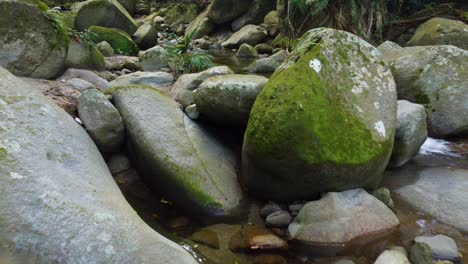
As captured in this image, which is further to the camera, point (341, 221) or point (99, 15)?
point (99, 15)

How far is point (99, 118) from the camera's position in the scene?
3.59 m

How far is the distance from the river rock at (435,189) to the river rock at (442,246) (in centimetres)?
42

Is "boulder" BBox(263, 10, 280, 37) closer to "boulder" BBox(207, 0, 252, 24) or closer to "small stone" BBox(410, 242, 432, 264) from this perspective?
"boulder" BBox(207, 0, 252, 24)

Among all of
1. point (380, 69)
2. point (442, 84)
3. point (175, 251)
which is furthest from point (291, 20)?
point (175, 251)

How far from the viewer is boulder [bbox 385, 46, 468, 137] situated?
16.6ft

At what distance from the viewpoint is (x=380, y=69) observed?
12.9 feet

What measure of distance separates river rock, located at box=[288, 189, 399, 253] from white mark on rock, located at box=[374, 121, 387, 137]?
0.61 m

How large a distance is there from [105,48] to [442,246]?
763 cm

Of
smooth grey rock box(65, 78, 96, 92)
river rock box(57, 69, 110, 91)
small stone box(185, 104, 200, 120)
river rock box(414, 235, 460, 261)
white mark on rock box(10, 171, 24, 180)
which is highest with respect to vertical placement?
white mark on rock box(10, 171, 24, 180)

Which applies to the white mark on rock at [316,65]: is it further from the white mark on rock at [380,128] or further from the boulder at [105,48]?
the boulder at [105,48]

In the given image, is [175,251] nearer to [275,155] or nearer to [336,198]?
[275,155]

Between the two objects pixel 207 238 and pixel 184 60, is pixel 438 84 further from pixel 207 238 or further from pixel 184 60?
pixel 184 60

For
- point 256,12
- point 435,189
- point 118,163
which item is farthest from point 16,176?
point 256,12

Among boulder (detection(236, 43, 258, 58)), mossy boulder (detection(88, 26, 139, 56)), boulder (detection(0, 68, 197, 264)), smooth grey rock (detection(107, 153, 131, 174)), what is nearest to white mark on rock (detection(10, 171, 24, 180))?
boulder (detection(0, 68, 197, 264))
